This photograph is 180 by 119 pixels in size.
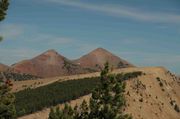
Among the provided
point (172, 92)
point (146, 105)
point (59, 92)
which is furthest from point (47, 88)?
point (172, 92)

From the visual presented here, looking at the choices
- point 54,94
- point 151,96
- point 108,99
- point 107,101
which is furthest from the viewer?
point 151,96

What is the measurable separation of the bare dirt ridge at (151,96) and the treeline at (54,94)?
2.99 meters

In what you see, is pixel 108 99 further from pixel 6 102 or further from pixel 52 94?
pixel 52 94

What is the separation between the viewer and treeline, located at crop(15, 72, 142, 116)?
121662 millimetres

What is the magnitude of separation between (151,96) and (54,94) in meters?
35.6

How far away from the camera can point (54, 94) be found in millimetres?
140125

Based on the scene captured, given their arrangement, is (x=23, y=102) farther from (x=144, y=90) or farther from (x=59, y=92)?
(x=144, y=90)

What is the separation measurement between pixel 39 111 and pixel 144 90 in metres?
46.7

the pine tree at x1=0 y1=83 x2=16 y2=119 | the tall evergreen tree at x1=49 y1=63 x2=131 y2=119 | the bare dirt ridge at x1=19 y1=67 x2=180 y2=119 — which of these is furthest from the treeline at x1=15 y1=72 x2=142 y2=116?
the pine tree at x1=0 y1=83 x2=16 y2=119

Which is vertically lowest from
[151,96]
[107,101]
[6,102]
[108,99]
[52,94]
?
[52,94]

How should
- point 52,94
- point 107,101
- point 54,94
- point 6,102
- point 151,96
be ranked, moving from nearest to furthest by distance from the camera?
point 6,102 < point 107,101 < point 54,94 < point 52,94 < point 151,96

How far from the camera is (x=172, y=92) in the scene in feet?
537

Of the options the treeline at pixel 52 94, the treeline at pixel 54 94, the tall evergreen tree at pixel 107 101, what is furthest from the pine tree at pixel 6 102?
the treeline at pixel 54 94

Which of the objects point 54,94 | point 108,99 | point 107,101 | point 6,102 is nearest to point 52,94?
point 54,94
